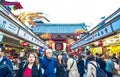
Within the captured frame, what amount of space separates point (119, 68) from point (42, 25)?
183 ft

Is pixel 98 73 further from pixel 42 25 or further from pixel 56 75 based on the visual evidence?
pixel 42 25

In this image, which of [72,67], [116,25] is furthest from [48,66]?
[116,25]

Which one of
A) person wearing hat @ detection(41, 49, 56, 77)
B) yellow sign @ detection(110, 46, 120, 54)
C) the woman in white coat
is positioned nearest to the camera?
person wearing hat @ detection(41, 49, 56, 77)

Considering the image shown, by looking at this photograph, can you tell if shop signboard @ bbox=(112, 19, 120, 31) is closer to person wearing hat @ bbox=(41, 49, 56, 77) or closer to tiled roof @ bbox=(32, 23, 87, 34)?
person wearing hat @ bbox=(41, 49, 56, 77)

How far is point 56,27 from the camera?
216 ft

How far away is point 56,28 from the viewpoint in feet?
212

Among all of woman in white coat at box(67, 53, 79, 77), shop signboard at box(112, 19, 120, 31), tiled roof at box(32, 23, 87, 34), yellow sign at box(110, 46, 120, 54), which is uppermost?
tiled roof at box(32, 23, 87, 34)

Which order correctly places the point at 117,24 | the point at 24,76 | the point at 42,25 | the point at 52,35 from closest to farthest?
the point at 24,76, the point at 117,24, the point at 52,35, the point at 42,25

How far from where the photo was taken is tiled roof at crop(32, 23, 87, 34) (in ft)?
200

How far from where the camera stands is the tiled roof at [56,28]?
61.1m

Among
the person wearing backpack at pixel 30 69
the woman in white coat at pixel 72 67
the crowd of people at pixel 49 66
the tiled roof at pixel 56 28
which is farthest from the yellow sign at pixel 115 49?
the tiled roof at pixel 56 28

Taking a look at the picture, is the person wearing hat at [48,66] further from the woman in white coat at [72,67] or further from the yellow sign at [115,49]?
the yellow sign at [115,49]

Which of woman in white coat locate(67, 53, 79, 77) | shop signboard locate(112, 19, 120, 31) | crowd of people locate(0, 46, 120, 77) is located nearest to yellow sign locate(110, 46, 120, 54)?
crowd of people locate(0, 46, 120, 77)

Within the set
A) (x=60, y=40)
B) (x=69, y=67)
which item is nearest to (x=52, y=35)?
(x=60, y=40)
